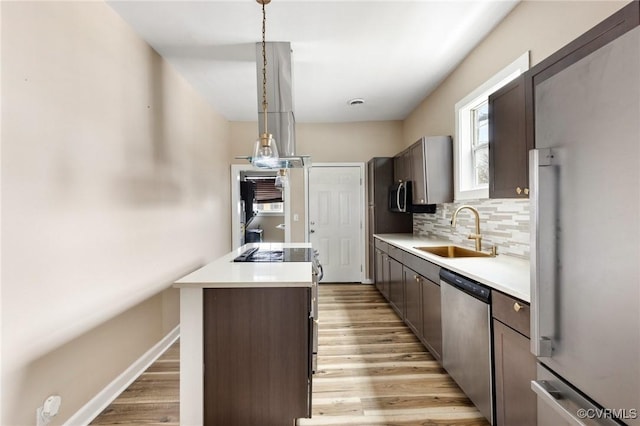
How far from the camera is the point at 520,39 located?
2043 millimetres

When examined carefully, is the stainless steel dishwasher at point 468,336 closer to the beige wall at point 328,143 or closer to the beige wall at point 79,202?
the beige wall at point 79,202

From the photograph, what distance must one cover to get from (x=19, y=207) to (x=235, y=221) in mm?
3387

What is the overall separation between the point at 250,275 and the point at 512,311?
1.39 meters

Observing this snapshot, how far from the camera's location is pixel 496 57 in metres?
2.32

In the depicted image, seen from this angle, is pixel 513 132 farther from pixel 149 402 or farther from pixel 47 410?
pixel 47 410

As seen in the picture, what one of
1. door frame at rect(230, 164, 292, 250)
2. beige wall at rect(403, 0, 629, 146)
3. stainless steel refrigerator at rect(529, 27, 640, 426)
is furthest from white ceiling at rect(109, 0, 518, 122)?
stainless steel refrigerator at rect(529, 27, 640, 426)

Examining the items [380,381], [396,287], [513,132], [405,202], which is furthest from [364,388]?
[405,202]

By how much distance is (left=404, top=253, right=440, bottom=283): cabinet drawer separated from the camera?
2.19 meters

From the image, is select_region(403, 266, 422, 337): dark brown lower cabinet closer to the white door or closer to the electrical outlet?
the white door

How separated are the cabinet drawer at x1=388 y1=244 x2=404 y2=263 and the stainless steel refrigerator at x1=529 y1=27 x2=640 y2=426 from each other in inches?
78.2

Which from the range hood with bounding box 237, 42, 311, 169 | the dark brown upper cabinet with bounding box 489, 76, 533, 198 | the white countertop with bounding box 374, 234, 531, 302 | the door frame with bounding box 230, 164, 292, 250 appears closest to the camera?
the white countertop with bounding box 374, 234, 531, 302

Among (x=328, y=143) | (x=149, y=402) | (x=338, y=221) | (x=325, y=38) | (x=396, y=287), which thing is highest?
(x=325, y=38)

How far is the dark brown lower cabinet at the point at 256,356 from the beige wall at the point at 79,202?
0.81 m

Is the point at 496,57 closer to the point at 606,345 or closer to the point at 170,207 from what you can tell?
the point at 606,345
